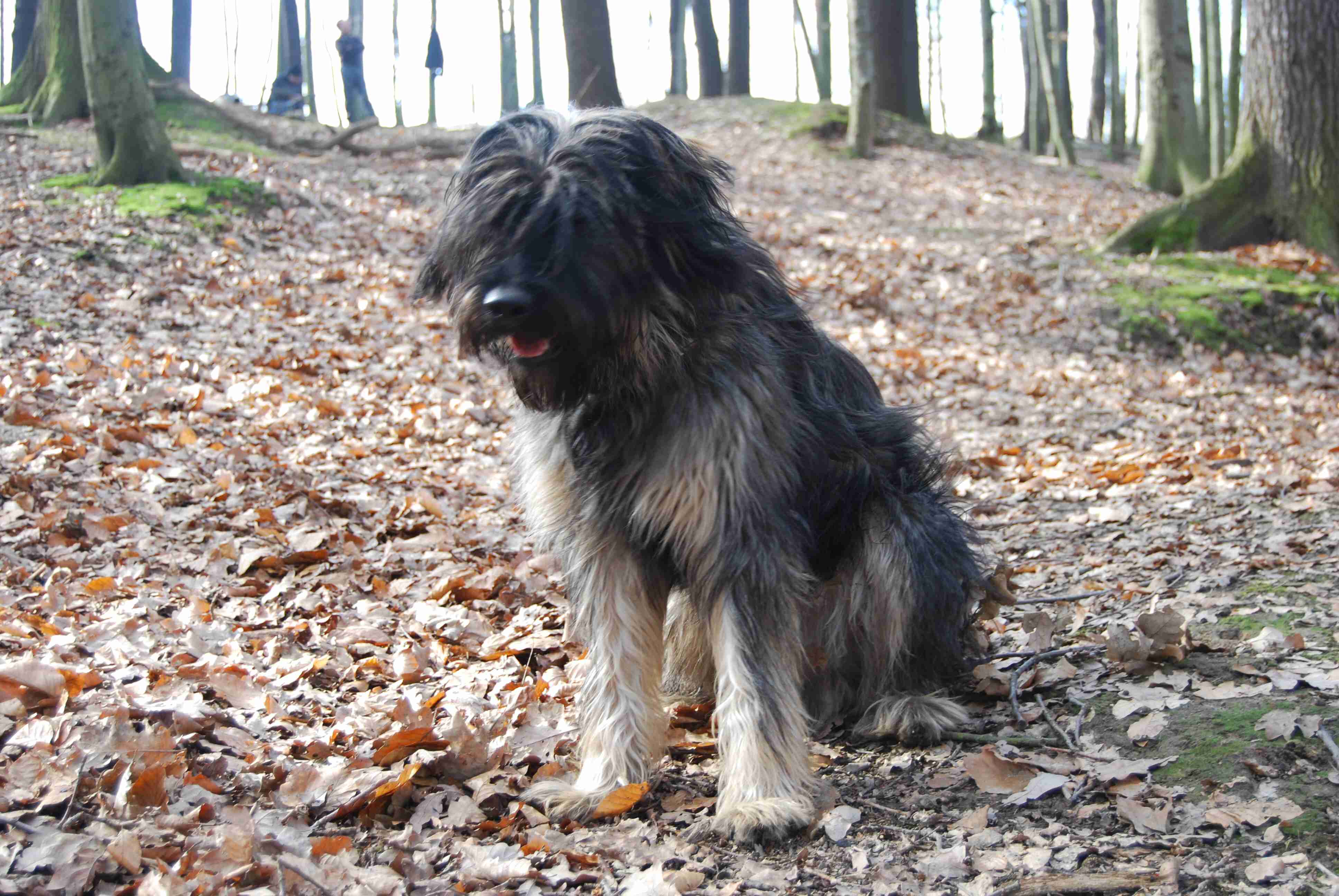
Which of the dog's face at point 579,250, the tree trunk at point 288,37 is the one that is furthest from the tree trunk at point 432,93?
the dog's face at point 579,250

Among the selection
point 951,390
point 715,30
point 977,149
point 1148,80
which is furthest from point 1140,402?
point 715,30

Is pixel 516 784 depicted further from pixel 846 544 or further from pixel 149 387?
pixel 149 387

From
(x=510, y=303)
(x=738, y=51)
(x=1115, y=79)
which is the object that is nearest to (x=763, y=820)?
(x=510, y=303)

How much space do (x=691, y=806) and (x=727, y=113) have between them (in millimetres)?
18168

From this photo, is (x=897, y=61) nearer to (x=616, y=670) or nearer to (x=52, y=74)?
(x=52, y=74)

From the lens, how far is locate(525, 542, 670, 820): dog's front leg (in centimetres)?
336

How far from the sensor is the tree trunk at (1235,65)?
18406 millimetres

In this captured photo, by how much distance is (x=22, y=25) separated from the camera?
706 inches

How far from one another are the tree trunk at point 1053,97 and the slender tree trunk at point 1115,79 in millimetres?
3873

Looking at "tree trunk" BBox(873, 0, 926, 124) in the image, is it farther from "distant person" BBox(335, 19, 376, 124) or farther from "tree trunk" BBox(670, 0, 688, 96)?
"distant person" BBox(335, 19, 376, 124)

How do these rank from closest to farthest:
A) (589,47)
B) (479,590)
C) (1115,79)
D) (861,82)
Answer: (479,590) < (589,47) < (861,82) < (1115,79)

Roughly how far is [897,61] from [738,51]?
5202 mm

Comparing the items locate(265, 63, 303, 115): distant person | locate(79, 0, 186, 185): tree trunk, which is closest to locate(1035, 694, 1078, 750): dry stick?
locate(79, 0, 186, 185): tree trunk

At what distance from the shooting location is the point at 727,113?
1986cm
